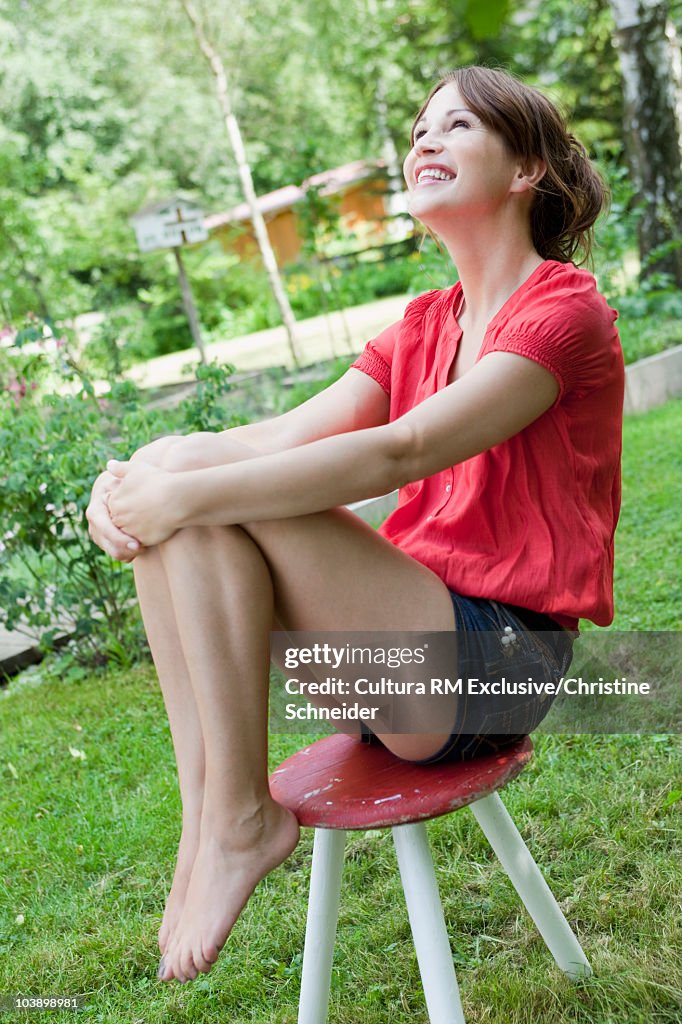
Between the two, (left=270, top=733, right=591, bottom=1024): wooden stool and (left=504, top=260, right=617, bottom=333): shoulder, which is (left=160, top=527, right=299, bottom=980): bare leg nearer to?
(left=270, top=733, right=591, bottom=1024): wooden stool

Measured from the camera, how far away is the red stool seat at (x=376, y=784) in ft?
4.40

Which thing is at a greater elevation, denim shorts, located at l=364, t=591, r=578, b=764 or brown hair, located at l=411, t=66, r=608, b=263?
brown hair, located at l=411, t=66, r=608, b=263

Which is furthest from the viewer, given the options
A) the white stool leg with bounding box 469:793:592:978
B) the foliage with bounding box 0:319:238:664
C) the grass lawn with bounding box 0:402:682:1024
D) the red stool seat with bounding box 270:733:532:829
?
the foliage with bounding box 0:319:238:664

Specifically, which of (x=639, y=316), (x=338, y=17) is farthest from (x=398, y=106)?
(x=639, y=316)

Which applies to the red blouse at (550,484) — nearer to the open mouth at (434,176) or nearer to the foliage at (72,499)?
the open mouth at (434,176)

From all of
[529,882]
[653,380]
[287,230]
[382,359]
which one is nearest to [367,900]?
[529,882]

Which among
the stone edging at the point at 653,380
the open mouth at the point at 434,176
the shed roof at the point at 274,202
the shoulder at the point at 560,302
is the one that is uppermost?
the open mouth at the point at 434,176

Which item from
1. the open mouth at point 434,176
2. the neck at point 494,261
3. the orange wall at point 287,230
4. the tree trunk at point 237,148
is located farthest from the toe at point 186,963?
the orange wall at point 287,230

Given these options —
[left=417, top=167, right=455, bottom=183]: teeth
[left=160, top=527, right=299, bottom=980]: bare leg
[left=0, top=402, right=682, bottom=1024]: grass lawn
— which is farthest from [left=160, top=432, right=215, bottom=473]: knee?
[left=0, top=402, right=682, bottom=1024]: grass lawn

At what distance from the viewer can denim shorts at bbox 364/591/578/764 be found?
4.70ft

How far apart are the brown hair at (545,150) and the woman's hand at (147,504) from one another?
759 millimetres

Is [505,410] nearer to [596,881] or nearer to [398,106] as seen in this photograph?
[596,881]

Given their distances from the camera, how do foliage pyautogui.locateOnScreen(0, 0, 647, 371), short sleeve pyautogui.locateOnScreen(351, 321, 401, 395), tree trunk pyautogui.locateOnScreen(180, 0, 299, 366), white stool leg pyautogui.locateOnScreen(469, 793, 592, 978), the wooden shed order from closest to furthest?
white stool leg pyautogui.locateOnScreen(469, 793, 592, 978)
short sleeve pyautogui.locateOnScreen(351, 321, 401, 395)
tree trunk pyautogui.locateOnScreen(180, 0, 299, 366)
foliage pyautogui.locateOnScreen(0, 0, 647, 371)
the wooden shed

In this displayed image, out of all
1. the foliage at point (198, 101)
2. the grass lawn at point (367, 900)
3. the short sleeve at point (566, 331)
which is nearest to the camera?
the short sleeve at point (566, 331)
